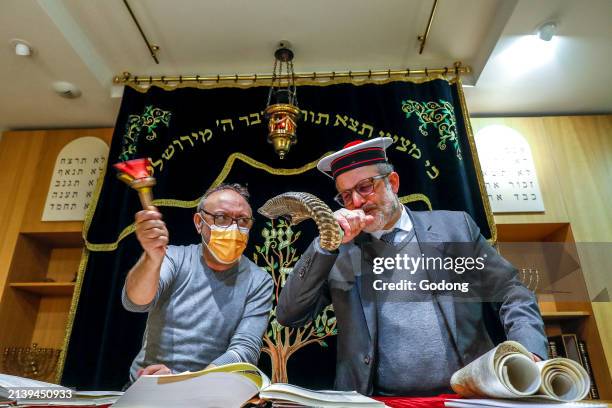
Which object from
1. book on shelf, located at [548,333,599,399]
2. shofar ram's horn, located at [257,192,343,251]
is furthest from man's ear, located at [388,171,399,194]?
book on shelf, located at [548,333,599,399]

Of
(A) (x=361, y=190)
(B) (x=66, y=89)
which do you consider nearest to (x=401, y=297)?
(A) (x=361, y=190)

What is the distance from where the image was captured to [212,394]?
2.98 ft

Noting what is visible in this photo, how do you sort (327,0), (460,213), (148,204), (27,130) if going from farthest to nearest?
(27,130), (327,0), (460,213), (148,204)

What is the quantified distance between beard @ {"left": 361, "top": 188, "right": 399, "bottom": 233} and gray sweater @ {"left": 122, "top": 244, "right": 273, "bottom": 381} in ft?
1.85

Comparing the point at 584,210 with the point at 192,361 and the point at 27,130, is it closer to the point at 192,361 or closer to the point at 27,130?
the point at 192,361

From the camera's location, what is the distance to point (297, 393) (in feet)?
3.03

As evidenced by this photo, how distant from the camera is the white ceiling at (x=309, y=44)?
2.17 meters

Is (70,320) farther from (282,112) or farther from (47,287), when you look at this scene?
(282,112)

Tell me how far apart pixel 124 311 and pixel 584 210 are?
255cm

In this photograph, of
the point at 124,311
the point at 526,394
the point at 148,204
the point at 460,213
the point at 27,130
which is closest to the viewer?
the point at 526,394

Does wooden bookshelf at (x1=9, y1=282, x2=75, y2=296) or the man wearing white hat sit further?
wooden bookshelf at (x1=9, y1=282, x2=75, y2=296)

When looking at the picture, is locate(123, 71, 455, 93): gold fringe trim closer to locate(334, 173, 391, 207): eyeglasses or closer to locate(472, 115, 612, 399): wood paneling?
locate(472, 115, 612, 399): wood paneling

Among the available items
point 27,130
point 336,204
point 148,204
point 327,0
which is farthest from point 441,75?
point 27,130

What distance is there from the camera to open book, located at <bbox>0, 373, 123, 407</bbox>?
3.33 ft
